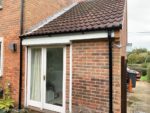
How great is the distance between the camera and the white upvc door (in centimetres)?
652

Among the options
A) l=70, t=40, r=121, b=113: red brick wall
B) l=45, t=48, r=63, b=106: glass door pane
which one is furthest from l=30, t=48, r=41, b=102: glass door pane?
l=70, t=40, r=121, b=113: red brick wall

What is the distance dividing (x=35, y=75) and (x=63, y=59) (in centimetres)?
161

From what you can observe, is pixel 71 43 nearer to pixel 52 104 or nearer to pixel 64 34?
pixel 64 34

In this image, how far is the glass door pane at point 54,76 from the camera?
6.57 metres

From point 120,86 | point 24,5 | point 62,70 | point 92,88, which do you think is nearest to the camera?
point 120,86

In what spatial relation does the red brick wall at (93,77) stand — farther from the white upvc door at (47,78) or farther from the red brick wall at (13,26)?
Result: the red brick wall at (13,26)

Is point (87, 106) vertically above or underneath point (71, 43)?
underneath

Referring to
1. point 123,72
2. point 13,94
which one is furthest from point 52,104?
point 123,72

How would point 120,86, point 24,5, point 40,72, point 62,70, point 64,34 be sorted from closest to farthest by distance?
point 120,86 → point 64,34 → point 62,70 → point 40,72 → point 24,5

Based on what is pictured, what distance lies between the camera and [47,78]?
688cm

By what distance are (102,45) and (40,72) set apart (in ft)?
9.64

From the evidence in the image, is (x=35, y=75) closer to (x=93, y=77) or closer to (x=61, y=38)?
(x=61, y=38)

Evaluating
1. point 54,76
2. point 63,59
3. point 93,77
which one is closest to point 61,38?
point 63,59

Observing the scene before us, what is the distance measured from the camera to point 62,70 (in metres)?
6.50
